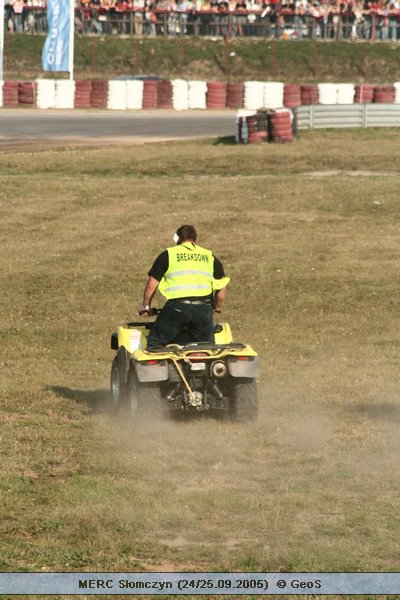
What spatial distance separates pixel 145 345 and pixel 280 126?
91.5ft

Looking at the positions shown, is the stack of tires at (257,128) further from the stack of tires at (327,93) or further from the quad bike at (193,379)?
the quad bike at (193,379)

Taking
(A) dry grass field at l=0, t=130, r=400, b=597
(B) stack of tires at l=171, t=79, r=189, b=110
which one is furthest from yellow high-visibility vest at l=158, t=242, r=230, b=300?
(B) stack of tires at l=171, t=79, r=189, b=110

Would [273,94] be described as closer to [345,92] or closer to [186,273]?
[345,92]

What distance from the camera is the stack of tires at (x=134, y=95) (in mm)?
57062

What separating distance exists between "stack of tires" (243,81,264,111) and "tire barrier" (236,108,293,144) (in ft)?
50.9

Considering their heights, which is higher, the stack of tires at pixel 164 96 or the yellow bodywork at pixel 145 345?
the yellow bodywork at pixel 145 345

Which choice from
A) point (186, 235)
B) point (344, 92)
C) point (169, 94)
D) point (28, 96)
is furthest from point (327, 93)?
point (186, 235)

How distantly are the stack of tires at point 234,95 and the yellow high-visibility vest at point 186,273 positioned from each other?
152ft

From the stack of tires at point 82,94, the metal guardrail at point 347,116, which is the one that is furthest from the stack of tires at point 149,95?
the metal guardrail at point 347,116

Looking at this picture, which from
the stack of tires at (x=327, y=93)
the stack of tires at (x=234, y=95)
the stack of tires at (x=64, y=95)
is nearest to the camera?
the stack of tires at (x=327, y=93)

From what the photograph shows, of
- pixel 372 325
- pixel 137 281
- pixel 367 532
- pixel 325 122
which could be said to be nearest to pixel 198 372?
pixel 367 532

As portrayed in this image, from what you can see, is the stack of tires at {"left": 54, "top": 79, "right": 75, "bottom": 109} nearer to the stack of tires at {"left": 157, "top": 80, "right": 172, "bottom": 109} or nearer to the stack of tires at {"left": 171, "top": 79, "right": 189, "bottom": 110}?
the stack of tires at {"left": 157, "top": 80, "right": 172, "bottom": 109}

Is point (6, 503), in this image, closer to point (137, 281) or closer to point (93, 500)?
point (93, 500)

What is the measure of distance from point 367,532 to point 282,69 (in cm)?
6266
